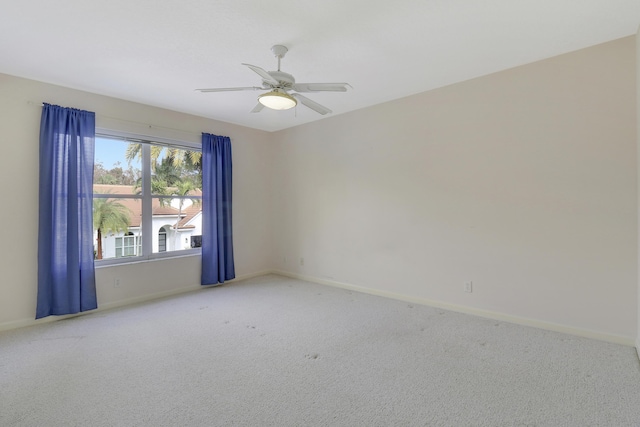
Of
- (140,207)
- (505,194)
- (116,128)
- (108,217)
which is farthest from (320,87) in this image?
(108,217)

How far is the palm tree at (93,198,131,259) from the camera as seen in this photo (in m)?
3.82

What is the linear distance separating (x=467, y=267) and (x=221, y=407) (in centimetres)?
289

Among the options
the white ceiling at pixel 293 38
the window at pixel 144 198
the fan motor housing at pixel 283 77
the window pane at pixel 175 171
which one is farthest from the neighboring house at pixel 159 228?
the fan motor housing at pixel 283 77

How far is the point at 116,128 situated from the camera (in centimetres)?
388

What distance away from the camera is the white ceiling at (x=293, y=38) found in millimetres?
2211

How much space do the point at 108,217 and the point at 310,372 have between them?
3.32 metres

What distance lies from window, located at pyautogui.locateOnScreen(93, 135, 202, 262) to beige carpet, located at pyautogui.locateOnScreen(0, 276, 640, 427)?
3.33 ft

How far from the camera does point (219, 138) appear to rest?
4875mm

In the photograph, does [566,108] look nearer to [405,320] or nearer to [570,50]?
A: [570,50]

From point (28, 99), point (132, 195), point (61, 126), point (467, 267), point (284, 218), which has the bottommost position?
point (467, 267)

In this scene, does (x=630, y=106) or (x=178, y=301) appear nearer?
(x=630, y=106)

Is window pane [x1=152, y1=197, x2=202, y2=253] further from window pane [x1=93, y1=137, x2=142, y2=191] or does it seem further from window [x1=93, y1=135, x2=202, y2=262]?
window pane [x1=93, y1=137, x2=142, y2=191]

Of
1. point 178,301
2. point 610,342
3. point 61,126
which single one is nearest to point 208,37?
point 61,126

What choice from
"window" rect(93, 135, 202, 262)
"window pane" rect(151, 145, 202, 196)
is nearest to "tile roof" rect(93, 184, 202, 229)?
"window" rect(93, 135, 202, 262)
